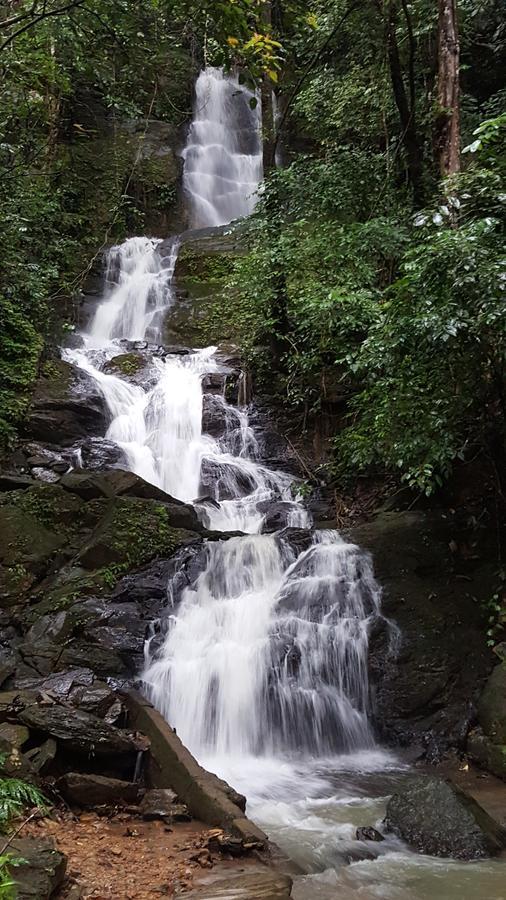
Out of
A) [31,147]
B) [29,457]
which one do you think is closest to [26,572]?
[29,457]

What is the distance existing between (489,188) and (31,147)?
881 cm

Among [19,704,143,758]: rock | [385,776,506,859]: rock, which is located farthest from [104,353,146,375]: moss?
[385,776,506,859]: rock

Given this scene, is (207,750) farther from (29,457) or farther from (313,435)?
(313,435)

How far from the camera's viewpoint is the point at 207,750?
665 cm

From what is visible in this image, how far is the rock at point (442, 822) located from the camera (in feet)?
15.1

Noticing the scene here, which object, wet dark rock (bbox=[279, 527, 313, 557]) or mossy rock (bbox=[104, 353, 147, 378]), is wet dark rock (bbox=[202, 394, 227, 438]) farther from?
wet dark rock (bbox=[279, 527, 313, 557])

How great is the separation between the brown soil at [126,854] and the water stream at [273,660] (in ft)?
2.29

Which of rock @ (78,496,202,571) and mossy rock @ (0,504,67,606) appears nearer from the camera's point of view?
mossy rock @ (0,504,67,606)

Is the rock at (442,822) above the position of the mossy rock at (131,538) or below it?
below

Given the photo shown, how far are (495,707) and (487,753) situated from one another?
18.5 inches

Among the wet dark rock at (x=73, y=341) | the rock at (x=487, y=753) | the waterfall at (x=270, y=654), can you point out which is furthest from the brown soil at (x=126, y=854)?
the wet dark rock at (x=73, y=341)

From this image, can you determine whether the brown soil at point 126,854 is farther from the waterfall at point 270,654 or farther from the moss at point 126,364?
the moss at point 126,364

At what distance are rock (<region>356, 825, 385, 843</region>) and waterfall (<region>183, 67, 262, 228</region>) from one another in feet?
Answer: 62.3

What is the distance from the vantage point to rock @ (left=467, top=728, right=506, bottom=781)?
20.3 ft
